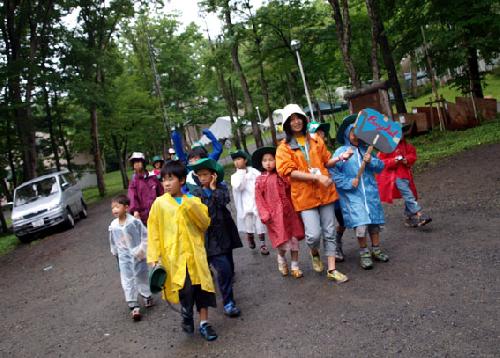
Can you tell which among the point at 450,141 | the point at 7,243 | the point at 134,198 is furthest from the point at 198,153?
the point at 7,243

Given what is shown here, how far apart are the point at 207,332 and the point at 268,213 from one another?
68.1 inches

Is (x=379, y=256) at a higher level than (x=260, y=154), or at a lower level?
lower

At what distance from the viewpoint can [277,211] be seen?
5582mm

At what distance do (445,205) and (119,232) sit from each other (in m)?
5.26

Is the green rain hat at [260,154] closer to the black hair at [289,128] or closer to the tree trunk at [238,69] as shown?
the black hair at [289,128]

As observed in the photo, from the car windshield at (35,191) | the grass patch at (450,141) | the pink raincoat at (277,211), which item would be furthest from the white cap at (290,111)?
the car windshield at (35,191)

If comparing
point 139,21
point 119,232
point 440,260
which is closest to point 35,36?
point 139,21

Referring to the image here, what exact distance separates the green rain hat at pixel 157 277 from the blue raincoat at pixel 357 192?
7.28 ft

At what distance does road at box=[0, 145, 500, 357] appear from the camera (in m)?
3.66

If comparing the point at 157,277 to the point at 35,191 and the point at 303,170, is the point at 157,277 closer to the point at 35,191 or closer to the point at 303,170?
the point at 303,170

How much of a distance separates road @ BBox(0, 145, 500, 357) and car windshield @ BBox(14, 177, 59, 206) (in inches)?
299

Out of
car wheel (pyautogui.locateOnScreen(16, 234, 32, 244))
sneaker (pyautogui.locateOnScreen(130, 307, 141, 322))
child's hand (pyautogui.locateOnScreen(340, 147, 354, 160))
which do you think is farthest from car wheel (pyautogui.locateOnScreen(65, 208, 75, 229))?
child's hand (pyautogui.locateOnScreen(340, 147, 354, 160))

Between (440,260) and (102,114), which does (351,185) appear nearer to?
(440,260)

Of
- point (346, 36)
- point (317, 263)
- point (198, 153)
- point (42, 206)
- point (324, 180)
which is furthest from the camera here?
point (42, 206)
